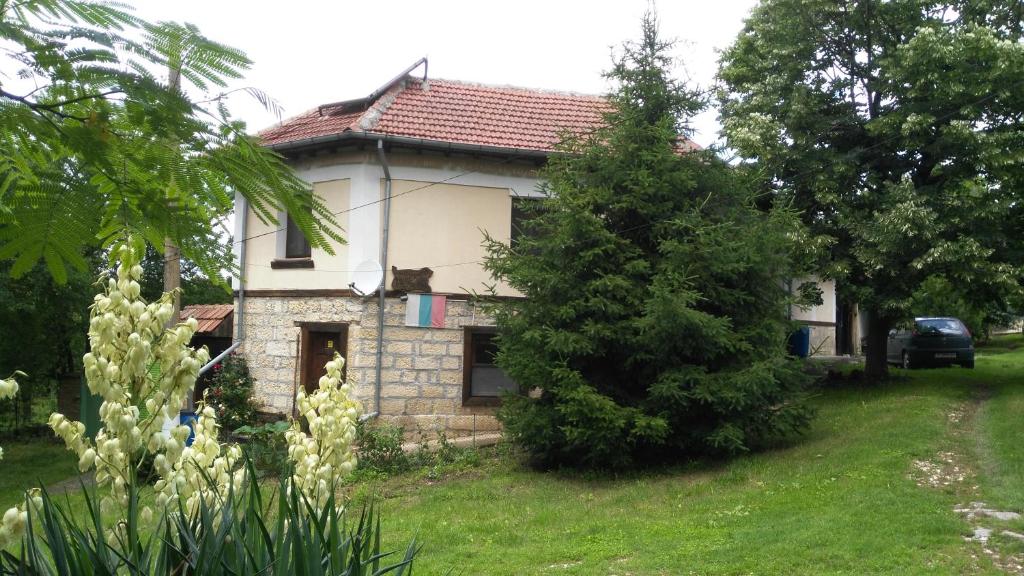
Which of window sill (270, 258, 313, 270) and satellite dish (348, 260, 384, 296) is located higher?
window sill (270, 258, 313, 270)

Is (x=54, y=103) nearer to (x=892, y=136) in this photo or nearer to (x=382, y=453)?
(x=382, y=453)

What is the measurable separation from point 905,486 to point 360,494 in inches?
277

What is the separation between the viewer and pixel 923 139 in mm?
16531

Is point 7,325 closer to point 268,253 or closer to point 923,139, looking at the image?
point 268,253

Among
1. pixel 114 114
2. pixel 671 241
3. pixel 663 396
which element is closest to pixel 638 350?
pixel 663 396

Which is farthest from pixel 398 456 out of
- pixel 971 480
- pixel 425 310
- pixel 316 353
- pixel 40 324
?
pixel 40 324

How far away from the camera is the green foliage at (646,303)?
39.9 feet

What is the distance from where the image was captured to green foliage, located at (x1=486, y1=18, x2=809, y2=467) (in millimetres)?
12164

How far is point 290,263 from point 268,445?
12.3 ft

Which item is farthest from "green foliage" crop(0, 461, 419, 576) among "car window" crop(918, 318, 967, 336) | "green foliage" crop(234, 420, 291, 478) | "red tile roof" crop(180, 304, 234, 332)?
"car window" crop(918, 318, 967, 336)

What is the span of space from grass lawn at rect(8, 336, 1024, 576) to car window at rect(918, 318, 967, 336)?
9.53 metres

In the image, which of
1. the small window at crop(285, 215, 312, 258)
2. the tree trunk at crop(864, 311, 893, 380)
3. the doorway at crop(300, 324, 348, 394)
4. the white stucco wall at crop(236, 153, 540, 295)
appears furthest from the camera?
the tree trunk at crop(864, 311, 893, 380)

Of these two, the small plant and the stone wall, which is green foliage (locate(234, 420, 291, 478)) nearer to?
the small plant

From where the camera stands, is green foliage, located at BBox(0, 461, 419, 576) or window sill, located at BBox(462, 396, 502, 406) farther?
window sill, located at BBox(462, 396, 502, 406)
